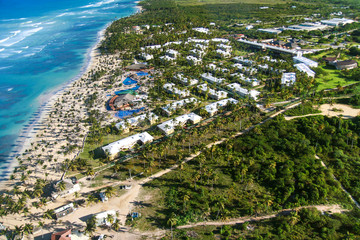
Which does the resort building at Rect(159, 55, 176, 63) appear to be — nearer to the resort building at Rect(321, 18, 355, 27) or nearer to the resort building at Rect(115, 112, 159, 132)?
the resort building at Rect(115, 112, 159, 132)

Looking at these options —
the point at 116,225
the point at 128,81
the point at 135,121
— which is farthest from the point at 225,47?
the point at 116,225

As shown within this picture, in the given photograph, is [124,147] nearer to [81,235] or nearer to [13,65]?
[81,235]

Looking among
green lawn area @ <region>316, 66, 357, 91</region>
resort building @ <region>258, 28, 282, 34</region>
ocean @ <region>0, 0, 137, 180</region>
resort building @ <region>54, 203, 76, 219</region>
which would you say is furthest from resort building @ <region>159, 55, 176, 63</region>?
resort building @ <region>54, 203, 76, 219</region>

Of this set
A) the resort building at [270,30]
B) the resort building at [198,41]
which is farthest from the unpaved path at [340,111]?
the resort building at [270,30]

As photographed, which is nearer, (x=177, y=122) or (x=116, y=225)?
Answer: (x=116, y=225)

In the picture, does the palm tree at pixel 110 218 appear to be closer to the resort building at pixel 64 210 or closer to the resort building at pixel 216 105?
the resort building at pixel 64 210

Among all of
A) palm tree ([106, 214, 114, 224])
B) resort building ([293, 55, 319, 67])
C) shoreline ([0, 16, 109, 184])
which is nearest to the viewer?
palm tree ([106, 214, 114, 224])

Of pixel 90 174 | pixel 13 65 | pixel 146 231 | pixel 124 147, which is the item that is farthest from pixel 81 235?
pixel 13 65

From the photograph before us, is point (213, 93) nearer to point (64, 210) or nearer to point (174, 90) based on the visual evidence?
point (174, 90)
